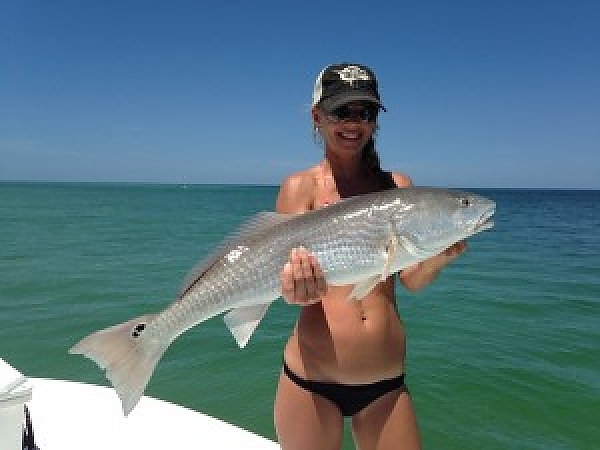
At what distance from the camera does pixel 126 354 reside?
2975 mm

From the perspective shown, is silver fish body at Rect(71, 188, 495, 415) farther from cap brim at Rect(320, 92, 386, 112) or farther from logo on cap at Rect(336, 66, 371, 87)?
logo on cap at Rect(336, 66, 371, 87)

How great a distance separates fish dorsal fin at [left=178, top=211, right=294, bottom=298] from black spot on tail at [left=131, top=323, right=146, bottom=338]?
0.23 meters

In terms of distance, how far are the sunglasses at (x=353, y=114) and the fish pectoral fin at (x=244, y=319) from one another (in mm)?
1046

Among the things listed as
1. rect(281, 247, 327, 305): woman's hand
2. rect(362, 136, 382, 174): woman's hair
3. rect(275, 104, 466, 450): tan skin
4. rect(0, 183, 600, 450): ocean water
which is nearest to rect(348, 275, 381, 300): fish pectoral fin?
rect(281, 247, 327, 305): woman's hand

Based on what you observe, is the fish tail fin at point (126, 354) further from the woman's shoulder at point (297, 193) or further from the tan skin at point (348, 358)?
the woman's shoulder at point (297, 193)

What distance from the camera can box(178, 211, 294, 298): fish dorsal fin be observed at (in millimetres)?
3113

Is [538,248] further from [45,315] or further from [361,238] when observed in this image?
[361,238]

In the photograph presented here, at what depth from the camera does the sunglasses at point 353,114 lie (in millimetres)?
3134

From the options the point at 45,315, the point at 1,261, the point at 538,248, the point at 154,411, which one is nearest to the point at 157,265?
the point at 1,261

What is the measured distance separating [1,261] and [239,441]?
18.7 metres

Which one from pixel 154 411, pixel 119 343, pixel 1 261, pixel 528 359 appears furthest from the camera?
pixel 1 261

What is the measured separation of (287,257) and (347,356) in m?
0.63

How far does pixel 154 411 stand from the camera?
16.5 ft

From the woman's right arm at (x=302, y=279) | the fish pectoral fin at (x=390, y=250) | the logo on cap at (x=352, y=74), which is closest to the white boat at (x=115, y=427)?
the woman's right arm at (x=302, y=279)
